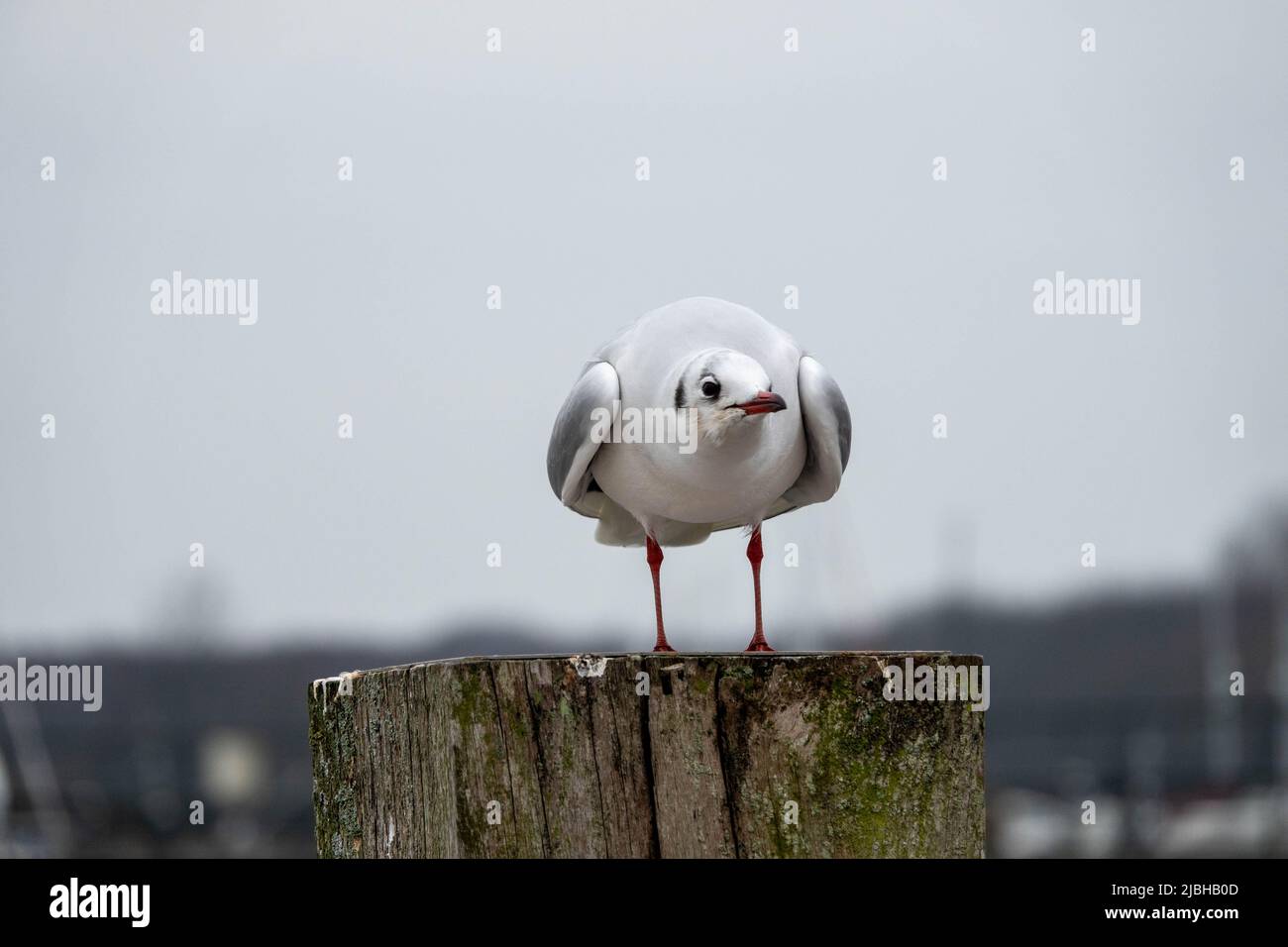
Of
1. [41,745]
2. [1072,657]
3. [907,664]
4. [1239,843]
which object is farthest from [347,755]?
[1072,657]

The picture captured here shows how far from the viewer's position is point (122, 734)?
3581cm

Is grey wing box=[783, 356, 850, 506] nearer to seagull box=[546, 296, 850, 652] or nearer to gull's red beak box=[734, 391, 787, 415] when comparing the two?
seagull box=[546, 296, 850, 652]

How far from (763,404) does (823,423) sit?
2.51 feet

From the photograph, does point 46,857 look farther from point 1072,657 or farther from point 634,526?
point 1072,657

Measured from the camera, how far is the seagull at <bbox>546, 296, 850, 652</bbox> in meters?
6.26

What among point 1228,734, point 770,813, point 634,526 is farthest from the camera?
point 1228,734

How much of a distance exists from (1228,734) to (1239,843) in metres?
9.76

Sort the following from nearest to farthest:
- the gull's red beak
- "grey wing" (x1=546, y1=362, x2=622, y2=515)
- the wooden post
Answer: the wooden post → the gull's red beak → "grey wing" (x1=546, y1=362, x2=622, y2=515)

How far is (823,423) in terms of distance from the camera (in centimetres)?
676

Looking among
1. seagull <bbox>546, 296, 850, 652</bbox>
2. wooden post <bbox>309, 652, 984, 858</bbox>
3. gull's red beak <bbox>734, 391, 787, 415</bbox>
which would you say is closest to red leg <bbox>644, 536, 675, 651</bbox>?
seagull <bbox>546, 296, 850, 652</bbox>

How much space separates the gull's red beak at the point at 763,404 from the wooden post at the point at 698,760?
1990mm

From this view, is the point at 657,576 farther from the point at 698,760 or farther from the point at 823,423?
the point at 698,760

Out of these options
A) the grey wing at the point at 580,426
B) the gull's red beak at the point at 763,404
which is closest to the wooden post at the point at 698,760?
the gull's red beak at the point at 763,404

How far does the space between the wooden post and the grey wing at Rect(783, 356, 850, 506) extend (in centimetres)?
262
